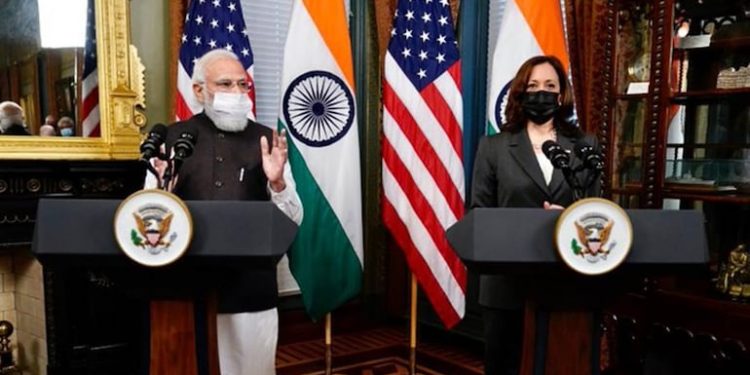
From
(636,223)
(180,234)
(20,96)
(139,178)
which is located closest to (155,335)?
(180,234)

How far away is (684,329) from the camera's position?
216cm

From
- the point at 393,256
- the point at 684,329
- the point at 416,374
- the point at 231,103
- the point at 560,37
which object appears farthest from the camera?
the point at 393,256

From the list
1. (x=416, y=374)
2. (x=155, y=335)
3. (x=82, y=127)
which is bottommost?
(x=416, y=374)

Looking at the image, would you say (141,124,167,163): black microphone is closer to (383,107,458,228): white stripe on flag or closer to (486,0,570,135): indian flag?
(383,107,458,228): white stripe on flag

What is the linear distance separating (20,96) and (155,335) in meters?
1.73

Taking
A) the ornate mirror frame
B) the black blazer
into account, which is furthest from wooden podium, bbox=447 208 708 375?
the ornate mirror frame

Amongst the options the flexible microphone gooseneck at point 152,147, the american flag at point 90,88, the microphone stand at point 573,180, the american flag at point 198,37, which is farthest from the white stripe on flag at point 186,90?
the microphone stand at point 573,180

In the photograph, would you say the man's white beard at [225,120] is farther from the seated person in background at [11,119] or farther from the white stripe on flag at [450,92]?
the seated person in background at [11,119]

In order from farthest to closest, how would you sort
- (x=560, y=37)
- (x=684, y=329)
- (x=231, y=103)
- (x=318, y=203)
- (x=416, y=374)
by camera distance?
1. (x=416, y=374)
2. (x=318, y=203)
3. (x=560, y=37)
4. (x=684, y=329)
5. (x=231, y=103)

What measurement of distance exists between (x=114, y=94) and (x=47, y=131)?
0.33 meters

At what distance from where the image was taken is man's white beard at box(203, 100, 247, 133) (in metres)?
1.85

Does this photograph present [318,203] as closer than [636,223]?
No

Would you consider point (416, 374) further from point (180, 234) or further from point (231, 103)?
point (180, 234)

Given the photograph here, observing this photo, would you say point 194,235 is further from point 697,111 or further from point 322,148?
point 697,111
